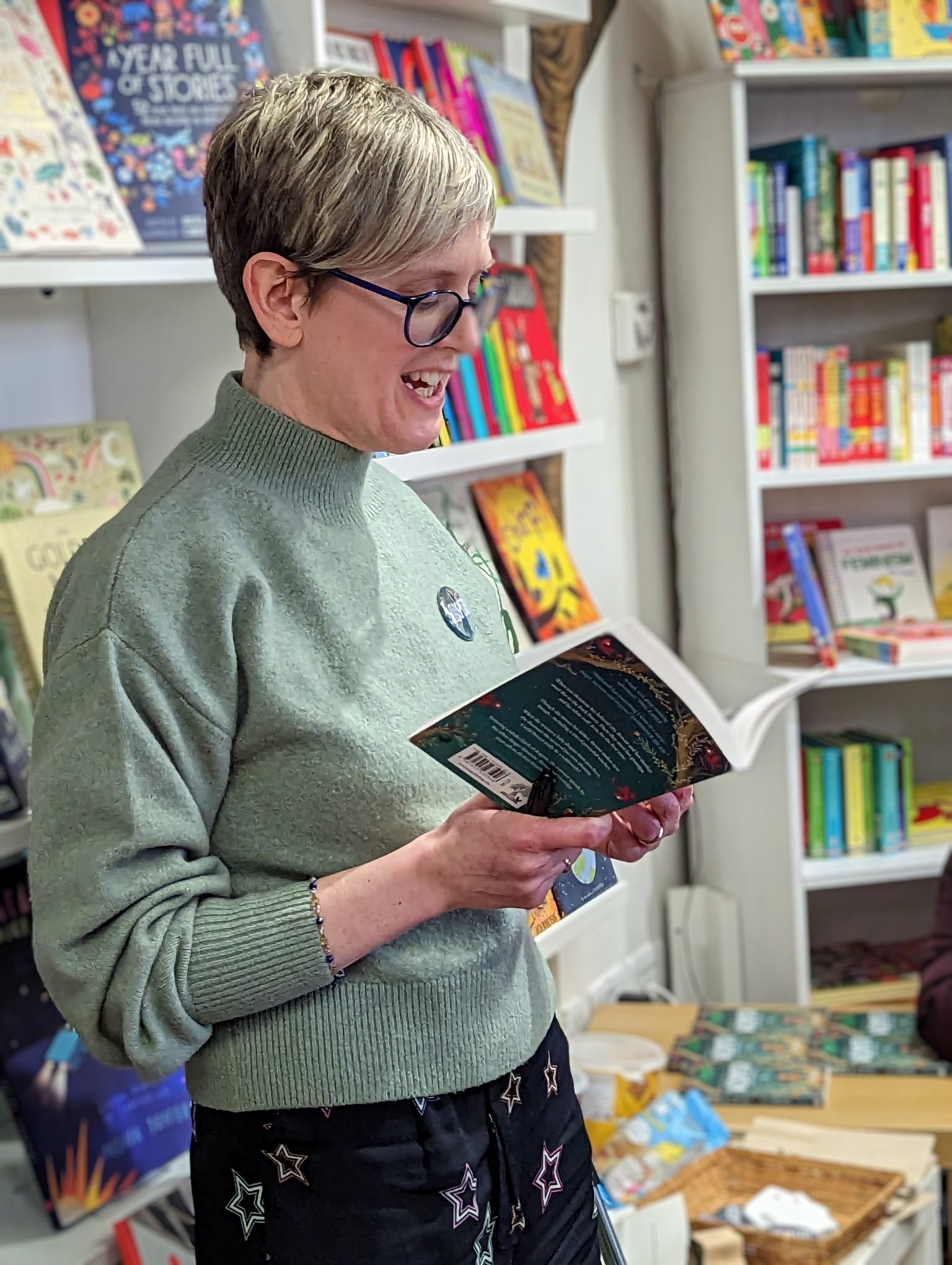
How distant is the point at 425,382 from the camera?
987 millimetres

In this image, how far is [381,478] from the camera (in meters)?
1.12

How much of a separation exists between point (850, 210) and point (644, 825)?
1978mm

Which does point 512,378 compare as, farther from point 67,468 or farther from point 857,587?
point 857,587

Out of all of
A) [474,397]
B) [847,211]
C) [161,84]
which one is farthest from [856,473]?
[161,84]

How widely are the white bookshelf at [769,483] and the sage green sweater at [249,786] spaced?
1731 millimetres

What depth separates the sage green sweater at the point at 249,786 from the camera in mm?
884

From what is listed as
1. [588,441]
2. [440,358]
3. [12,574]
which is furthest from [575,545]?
[440,358]

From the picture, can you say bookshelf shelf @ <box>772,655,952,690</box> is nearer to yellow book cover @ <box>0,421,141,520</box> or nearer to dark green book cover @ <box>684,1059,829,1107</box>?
dark green book cover @ <box>684,1059,829,1107</box>

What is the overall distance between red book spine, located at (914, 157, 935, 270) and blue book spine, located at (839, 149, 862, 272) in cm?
11

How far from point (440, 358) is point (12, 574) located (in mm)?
595

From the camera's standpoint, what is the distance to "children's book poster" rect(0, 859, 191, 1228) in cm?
145

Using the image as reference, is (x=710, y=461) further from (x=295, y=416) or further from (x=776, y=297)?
(x=295, y=416)

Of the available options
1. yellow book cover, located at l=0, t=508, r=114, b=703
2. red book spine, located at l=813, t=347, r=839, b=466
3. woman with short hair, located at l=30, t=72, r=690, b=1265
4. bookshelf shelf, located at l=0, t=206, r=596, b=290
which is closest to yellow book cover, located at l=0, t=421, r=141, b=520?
yellow book cover, located at l=0, t=508, r=114, b=703

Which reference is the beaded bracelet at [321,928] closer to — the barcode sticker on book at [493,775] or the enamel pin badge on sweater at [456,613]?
the barcode sticker on book at [493,775]
